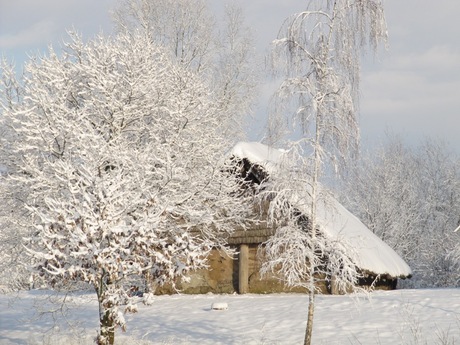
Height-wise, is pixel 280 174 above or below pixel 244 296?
above

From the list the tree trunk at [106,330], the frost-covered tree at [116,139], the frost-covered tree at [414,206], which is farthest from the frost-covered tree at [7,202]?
the frost-covered tree at [414,206]

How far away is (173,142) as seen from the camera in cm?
1611

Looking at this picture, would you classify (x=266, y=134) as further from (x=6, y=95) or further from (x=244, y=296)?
(x=244, y=296)

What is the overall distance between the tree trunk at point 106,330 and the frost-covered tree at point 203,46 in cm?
1654

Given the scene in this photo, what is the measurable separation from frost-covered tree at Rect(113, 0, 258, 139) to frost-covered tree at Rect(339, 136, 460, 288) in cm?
671

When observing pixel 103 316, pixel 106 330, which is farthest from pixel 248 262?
pixel 106 330

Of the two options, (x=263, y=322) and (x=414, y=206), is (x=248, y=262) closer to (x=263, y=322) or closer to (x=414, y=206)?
(x=263, y=322)

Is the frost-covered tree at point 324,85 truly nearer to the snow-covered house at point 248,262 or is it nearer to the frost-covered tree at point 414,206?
the snow-covered house at point 248,262

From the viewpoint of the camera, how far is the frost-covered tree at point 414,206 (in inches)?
1259

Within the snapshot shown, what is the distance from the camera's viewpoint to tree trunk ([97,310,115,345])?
38.7 feet

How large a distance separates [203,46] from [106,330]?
1988cm

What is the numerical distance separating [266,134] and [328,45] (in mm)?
2010

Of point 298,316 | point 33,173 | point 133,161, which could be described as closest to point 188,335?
point 298,316

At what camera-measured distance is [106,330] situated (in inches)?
467
